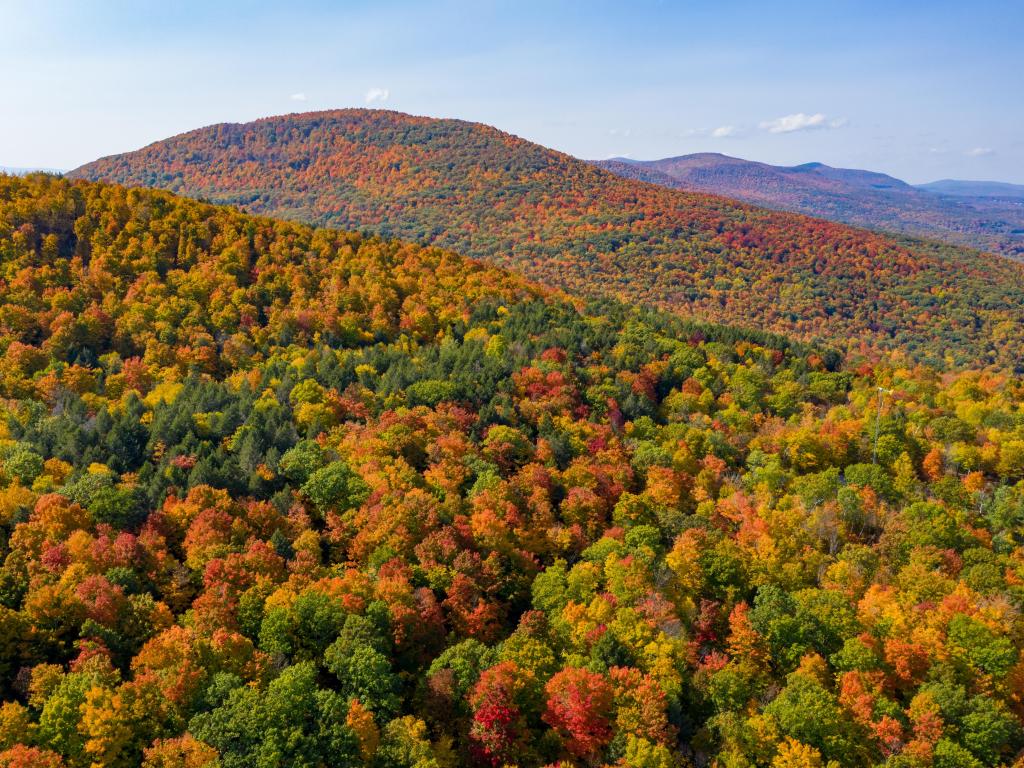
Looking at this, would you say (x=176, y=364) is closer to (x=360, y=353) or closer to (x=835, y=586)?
(x=360, y=353)

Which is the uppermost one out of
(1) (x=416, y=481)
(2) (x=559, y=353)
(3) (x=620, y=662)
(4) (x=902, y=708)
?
(2) (x=559, y=353)

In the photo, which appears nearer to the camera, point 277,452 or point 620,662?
point 620,662

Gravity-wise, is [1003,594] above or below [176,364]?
below

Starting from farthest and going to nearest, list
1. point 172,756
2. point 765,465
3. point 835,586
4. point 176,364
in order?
1. point 176,364
2. point 765,465
3. point 835,586
4. point 172,756

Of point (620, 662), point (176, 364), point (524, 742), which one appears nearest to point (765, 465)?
point (620, 662)

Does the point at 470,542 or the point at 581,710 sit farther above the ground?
the point at 470,542

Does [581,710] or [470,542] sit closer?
[581,710]

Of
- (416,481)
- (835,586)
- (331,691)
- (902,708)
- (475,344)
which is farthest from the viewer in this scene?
(475,344)
